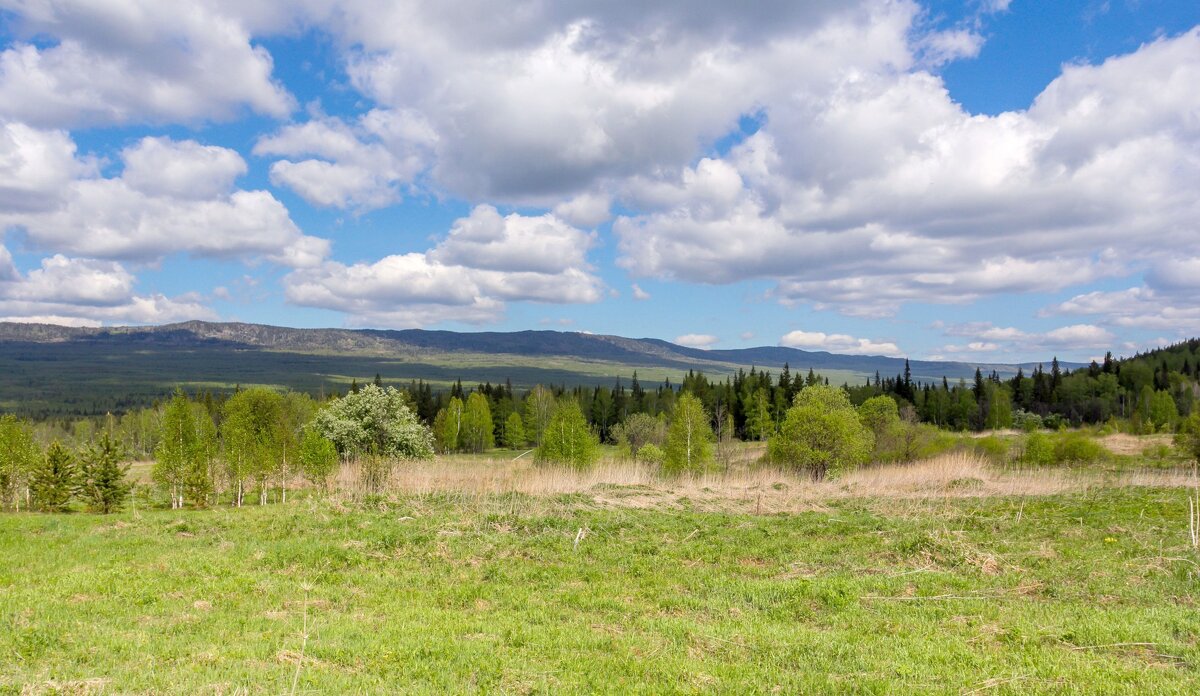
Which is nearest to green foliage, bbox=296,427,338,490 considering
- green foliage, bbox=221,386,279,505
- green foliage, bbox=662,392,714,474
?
green foliage, bbox=221,386,279,505

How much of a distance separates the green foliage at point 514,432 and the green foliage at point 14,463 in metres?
61.5

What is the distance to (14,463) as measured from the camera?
30031 mm

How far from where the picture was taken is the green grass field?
7168 millimetres

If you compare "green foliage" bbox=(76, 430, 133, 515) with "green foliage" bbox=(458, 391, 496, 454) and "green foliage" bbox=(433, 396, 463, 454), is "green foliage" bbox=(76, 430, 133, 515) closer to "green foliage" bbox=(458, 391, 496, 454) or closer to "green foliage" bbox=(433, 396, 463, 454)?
"green foliage" bbox=(433, 396, 463, 454)

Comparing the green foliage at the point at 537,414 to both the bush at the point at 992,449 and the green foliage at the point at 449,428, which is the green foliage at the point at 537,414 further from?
the bush at the point at 992,449

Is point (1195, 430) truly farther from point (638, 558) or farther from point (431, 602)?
point (431, 602)

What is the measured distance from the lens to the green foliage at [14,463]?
29.5 metres

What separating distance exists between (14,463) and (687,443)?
39.6 meters

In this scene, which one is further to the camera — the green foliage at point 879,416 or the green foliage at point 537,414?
the green foliage at point 537,414

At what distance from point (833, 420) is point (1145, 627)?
33.8 meters

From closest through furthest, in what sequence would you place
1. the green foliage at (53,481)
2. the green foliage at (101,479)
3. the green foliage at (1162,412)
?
the green foliage at (53,481), the green foliage at (101,479), the green foliage at (1162,412)

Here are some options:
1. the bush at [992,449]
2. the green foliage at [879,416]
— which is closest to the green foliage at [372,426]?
the green foliage at [879,416]

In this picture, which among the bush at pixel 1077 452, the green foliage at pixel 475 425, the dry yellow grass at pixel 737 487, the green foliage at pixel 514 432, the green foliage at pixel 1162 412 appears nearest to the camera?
the dry yellow grass at pixel 737 487

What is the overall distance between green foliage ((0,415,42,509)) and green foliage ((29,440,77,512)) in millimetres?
988
